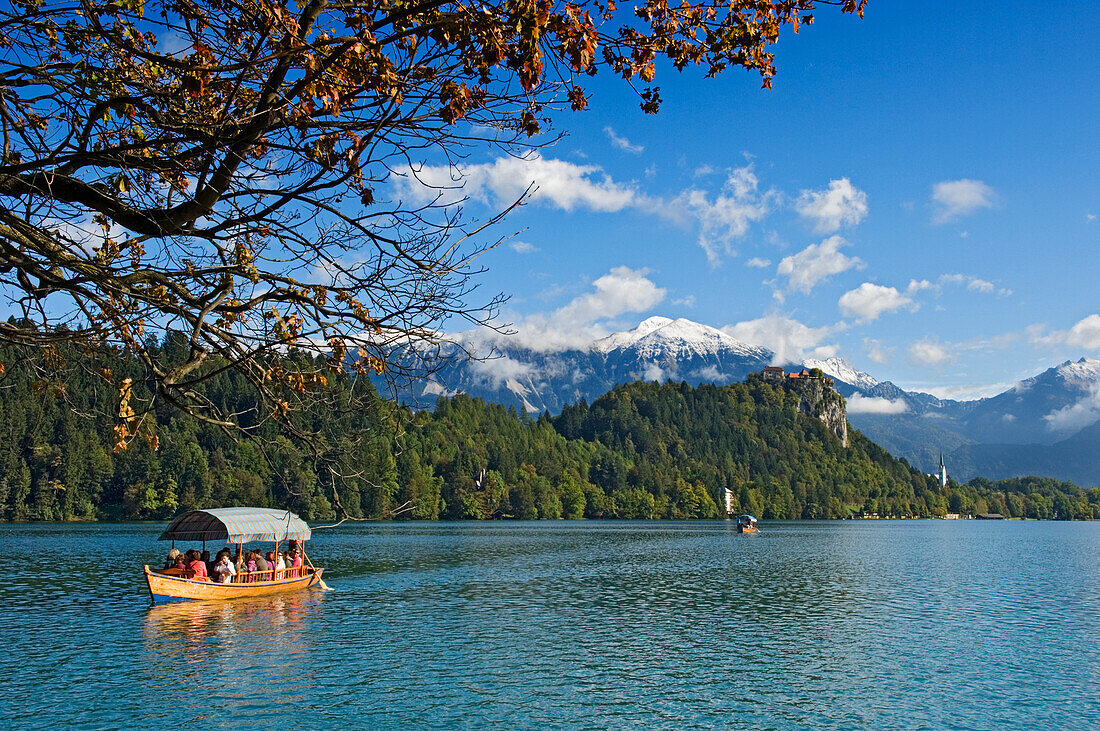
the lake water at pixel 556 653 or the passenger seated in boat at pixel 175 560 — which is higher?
the passenger seated in boat at pixel 175 560

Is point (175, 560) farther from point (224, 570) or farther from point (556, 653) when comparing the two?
point (556, 653)

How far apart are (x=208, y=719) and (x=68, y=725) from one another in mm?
3536

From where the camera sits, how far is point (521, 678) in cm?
2806

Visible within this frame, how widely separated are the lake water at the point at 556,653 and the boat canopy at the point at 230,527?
4095 mm

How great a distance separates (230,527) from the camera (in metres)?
47.5

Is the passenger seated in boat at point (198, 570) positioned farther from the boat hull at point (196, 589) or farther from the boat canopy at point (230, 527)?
the boat canopy at point (230, 527)

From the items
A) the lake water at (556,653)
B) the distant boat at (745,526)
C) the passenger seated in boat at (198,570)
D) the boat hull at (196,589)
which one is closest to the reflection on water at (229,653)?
the lake water at (556,653)

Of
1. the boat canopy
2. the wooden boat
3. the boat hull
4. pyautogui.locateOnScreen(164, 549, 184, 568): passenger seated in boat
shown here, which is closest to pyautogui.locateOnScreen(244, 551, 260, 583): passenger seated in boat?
the wooden boat

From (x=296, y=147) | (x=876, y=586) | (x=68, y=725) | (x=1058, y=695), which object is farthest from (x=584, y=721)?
(x=876, y=586)

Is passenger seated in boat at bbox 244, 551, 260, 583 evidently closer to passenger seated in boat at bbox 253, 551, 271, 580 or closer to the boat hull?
passenger seated in boat at bbox 253, 551, 271, 580

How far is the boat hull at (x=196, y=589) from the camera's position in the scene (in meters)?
42.1

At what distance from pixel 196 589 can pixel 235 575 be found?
2875 mm

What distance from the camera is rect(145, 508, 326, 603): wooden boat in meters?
42.8

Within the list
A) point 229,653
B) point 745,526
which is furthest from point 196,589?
point 745,526
